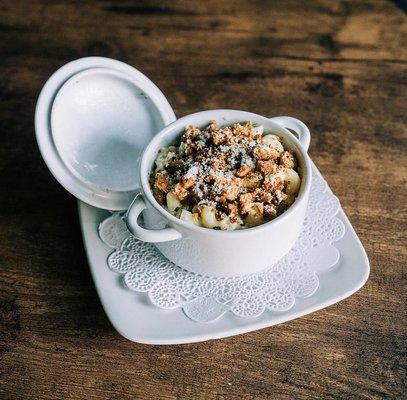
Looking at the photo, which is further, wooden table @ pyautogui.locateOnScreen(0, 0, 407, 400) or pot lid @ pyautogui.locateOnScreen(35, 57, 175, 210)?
pot lid @ pyautogui.locateOnScreen(35, 57, 175, 210)

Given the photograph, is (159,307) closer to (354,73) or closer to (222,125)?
(222,125)

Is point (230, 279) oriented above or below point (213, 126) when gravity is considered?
below

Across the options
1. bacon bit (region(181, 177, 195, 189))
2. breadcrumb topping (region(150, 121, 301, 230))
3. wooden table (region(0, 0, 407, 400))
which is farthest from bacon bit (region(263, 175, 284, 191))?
wooden table (region(0, 0, 407, 400))

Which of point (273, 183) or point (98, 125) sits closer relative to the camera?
point (273, 183)

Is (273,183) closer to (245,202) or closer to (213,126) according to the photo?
(245,202)

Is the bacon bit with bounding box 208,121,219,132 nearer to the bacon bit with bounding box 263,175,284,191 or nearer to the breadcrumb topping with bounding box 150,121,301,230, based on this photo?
the breadcrumb topping with bounding box 150,121,301,230

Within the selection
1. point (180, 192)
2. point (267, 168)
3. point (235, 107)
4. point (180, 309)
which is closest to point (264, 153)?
point (267, 168)

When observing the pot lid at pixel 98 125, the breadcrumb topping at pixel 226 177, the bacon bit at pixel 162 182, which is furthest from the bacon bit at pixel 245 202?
the pot lid at pixel 98 125
